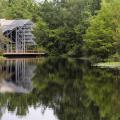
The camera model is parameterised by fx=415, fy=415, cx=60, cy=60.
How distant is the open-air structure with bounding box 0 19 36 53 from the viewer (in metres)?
81.8

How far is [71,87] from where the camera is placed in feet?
88.3

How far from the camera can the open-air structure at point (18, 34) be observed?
3219 inches

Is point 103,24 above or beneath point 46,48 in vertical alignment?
above

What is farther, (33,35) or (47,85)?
(33,35)

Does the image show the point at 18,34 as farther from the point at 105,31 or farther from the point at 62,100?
the point at 62,100

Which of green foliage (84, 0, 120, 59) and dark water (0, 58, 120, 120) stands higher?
green foliage (84, 0, 120, 59)

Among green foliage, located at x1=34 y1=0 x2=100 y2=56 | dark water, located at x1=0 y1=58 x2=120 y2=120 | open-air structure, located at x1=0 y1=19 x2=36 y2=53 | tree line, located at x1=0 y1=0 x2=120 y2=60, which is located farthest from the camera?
open-air structure, located at x1=0 y1=19 x2=36 y2=53

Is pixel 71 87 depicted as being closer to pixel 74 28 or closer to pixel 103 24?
pixel 103 24

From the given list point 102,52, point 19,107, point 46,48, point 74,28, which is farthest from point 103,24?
point 19,107

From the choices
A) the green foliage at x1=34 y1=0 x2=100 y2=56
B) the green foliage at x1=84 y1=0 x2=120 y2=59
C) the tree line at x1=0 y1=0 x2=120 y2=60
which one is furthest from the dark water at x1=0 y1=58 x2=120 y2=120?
the green foliage at x1=34 y1=0 x2=100 y2=56

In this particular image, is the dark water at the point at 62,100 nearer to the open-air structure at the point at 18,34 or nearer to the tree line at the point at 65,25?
the tree line at the point at 65,25

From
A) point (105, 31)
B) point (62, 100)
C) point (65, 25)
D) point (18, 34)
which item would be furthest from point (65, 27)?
point (62, 100)

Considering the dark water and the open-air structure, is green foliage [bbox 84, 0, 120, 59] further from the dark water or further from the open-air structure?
the open-air structure

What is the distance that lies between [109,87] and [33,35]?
6115cm
